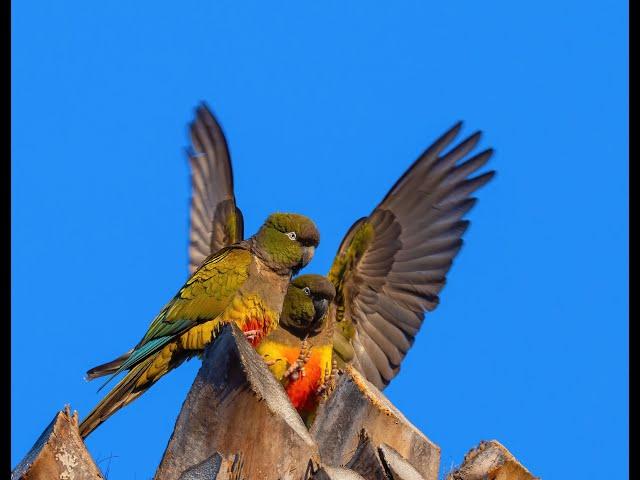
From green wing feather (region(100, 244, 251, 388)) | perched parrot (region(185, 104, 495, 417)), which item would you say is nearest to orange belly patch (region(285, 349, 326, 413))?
green wing feather (region(100, 244, 251, 388))

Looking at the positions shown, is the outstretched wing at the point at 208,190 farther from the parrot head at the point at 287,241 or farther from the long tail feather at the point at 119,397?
the long tail feather at the point at 119,397

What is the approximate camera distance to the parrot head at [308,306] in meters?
8.22

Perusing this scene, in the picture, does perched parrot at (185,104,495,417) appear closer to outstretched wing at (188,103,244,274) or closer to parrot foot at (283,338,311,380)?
parrot foot at (283,338,311,380)

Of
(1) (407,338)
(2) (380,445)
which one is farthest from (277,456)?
(1) (407,338)

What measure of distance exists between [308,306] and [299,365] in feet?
1.85

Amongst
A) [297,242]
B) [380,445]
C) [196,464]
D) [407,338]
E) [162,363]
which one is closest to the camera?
[196,464]

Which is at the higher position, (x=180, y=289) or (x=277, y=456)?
(x=180, y=289)

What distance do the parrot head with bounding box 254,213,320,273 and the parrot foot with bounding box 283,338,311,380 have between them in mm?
1119

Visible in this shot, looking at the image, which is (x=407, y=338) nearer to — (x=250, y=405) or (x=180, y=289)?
(x=180, y=289)

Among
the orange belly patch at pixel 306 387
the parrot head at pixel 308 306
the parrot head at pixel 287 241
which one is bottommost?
the orange belly patch at pixel 306 387

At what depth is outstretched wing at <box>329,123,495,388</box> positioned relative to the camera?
976 cm

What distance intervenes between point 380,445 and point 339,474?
0.63m

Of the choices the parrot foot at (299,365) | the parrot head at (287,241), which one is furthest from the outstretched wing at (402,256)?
the parrot foot at (299,365)

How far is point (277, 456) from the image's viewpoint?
15.9 ft
